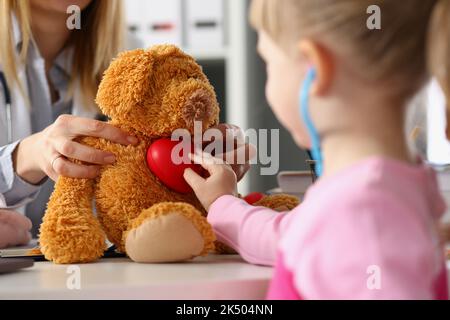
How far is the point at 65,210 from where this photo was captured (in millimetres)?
661

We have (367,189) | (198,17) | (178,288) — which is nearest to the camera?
(367,189)

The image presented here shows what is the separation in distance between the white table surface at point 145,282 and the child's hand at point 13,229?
0.27 meters

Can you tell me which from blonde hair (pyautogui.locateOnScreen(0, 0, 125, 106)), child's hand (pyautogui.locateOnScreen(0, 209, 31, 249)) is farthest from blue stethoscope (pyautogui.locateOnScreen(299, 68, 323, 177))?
blonde hair (pyautogui.locateOnScreen(0, 0, 125, 106))

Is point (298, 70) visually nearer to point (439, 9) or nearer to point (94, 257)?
point (439, 9)

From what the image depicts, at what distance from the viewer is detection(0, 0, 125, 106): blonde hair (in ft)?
4.05

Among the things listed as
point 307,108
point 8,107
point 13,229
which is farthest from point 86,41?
point 307,108

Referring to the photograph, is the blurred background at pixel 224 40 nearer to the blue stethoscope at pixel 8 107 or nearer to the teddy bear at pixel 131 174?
the blue stethoscope at pixel 8 107

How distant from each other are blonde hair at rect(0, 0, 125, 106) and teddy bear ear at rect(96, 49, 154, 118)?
0.56 metres

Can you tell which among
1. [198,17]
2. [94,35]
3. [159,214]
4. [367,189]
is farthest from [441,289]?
[198,17]

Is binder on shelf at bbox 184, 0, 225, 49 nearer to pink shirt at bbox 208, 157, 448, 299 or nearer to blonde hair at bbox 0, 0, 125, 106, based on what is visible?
blonde hair at bbox 0, 0, 125, 106

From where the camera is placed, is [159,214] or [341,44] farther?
[159,214]

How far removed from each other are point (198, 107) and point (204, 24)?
4.64 feet

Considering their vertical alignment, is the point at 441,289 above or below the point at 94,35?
below

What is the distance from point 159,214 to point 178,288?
4.1 inches
